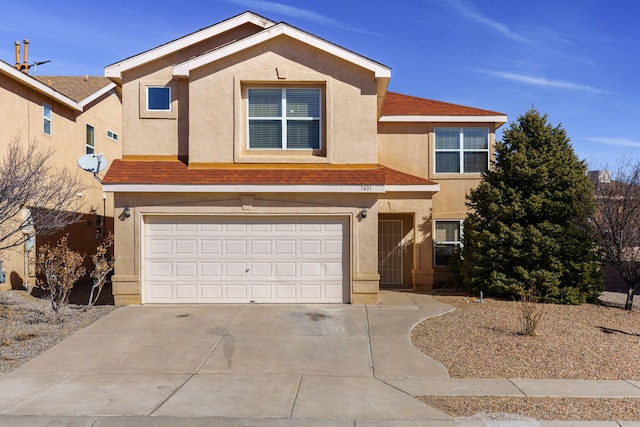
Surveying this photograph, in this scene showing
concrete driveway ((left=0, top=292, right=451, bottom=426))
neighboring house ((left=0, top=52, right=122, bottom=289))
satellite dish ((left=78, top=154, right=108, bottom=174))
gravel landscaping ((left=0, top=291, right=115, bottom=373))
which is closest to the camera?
concrete driveway ((left=0, top=292, right=451, bottom=426))

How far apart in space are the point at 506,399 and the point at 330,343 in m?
3.78

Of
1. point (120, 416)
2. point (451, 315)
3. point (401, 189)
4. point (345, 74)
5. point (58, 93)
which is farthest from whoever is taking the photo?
point (58, 93)

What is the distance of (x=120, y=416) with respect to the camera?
6953mm

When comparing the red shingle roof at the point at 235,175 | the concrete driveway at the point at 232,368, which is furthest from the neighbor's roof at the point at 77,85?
the concrete driveway at the point at 232,368

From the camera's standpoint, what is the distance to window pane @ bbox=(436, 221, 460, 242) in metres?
18.8

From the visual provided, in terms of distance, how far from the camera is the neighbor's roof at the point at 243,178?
1376cm

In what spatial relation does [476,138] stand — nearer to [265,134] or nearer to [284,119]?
[284,119]

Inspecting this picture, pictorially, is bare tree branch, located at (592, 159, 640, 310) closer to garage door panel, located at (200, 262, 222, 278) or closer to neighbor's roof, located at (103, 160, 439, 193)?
neighbor's roof, located at (103, 160, 439, 193)

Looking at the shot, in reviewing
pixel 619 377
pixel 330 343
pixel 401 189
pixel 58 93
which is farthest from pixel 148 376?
pixel 58 93

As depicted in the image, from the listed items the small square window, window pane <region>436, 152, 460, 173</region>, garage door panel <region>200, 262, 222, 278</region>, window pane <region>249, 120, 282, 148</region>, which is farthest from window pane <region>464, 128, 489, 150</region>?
the small square window

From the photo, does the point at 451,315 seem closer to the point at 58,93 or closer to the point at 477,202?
the point at 477,202

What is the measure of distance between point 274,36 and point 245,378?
8.92m

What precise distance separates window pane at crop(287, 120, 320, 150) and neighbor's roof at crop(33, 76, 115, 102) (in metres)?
9.05

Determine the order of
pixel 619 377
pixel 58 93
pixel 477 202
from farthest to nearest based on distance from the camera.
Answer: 1. pixel 58 93
2. pixel 477 202
3. pixel 619 377
